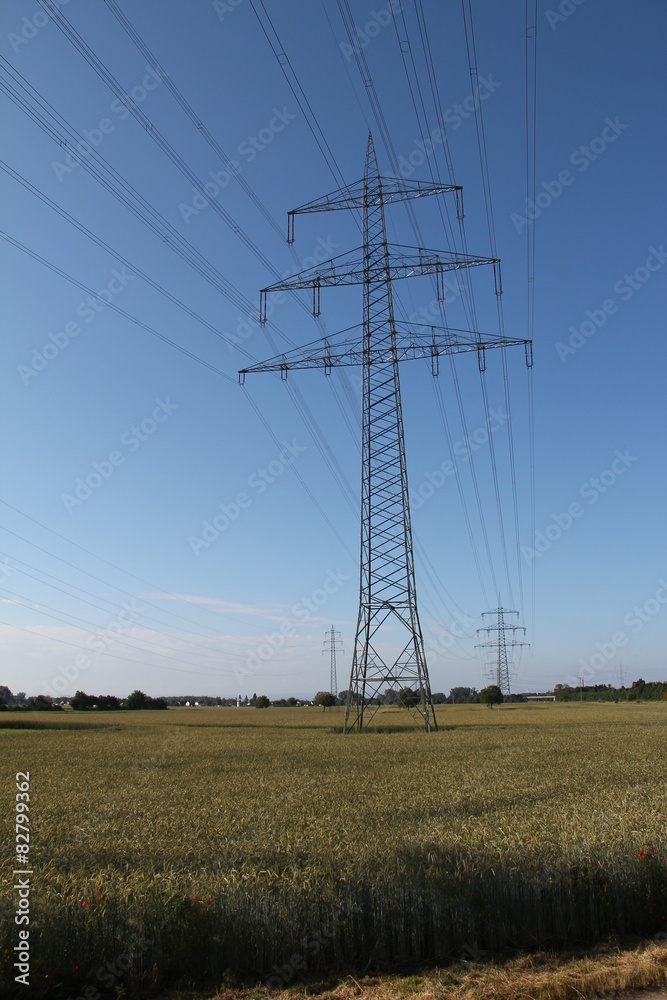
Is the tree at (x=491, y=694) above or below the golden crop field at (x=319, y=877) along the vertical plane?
below

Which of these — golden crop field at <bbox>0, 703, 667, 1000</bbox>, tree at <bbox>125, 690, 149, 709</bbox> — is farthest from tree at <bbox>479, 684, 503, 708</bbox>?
golden crop field at <bbox>0, 703, 667, 1000</bbox>

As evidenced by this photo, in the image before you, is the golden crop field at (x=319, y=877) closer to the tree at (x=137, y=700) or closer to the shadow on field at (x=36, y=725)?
the shadow on field at (x=36, y=725)

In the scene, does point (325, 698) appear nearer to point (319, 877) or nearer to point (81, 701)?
point (81, 701)

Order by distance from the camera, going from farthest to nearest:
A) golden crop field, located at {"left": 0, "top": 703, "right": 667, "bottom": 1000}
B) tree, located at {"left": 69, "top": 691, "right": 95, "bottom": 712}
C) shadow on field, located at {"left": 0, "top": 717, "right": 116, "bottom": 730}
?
tree, located at {"left": 69, "top": 691, "right": 95, "bottom": 712}, shadow on field, located at {"left": 0, "top": 717, "right": 116, "bottom": 730}, golden crop field, located at {"left": 0, "top": 703, "right": 667, "bottom": 1000}

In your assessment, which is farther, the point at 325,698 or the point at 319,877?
the point at 325,698

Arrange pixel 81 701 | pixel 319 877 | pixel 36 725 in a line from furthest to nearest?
pixel 81 701, pixel 36 725, pixel 319 877

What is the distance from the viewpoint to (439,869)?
10.1 m

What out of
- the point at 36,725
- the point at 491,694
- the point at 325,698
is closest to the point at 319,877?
the point at 36,725

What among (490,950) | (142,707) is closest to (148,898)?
(490,950)

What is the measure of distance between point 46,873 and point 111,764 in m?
22.7

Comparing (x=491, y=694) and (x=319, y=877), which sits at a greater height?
(x=319, y=877)

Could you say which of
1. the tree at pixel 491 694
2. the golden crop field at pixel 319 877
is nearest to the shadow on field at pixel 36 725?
the golden crop field at pixel 319 877

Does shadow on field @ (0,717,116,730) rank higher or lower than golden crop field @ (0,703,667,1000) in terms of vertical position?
lower

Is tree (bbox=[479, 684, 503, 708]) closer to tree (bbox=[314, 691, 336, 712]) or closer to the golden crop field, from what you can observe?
tree (bbox=[314, 691, 336, 712])
